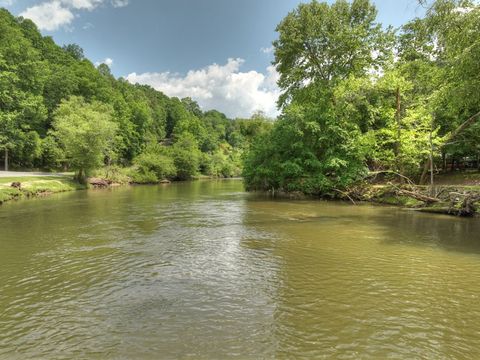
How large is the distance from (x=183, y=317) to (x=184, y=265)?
3.37 metres

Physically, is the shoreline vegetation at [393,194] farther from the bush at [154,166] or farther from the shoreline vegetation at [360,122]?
the bush at [154,166]

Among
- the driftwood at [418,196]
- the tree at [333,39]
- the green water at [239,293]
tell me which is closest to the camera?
the green water at [239,293]

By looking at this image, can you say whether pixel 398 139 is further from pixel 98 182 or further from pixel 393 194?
pixel 98 182

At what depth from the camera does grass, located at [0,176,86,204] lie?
25.6 meters

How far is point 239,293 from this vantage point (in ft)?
23.6

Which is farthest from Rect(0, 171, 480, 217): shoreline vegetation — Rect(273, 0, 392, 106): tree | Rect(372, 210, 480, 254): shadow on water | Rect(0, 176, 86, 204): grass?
Rect(273, 0, 392, 106): tree

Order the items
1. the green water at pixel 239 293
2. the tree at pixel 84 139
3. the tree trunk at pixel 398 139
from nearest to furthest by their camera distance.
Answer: the green water at pixel 239 293, the tree trunk at pixel 398 139, the tree at pixel 84 139

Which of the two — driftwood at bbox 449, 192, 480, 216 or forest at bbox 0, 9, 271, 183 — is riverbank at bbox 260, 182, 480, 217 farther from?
forest at bbox 0, 9, 271, 183

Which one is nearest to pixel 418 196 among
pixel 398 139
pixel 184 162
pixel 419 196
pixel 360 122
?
pixel 419 196

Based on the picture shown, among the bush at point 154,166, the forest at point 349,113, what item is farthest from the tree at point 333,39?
the bush at point 154,166

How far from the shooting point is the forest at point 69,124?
4081 cm

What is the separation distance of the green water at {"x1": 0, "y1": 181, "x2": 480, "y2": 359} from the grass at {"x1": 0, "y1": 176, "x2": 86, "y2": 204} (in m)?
14.1

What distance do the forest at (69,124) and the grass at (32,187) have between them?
4.40 meters

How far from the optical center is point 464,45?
44.8 feet
